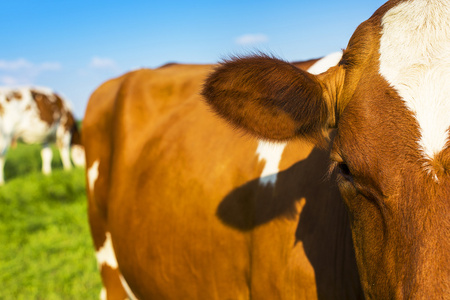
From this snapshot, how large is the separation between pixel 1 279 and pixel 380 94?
5613mm

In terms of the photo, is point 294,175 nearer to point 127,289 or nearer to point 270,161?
A: point 270,161

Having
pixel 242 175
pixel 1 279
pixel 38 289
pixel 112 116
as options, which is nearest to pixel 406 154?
pixel 242 175

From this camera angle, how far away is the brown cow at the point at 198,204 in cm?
181

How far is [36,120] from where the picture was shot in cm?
1366

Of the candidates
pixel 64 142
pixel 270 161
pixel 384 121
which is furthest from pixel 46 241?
pixel 64 142

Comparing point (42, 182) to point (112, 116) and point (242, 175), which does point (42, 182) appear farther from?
point (242, 175)

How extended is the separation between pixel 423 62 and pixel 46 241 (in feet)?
21.7

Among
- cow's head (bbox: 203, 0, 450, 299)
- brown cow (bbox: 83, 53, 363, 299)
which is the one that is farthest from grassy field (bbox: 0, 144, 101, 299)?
cow's head (bbox: 203, 0, 450, 299)

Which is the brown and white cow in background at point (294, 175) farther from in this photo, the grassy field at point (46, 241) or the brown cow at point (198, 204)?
the grassy field at point (46, 241)

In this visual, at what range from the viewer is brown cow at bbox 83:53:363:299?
5.95ft

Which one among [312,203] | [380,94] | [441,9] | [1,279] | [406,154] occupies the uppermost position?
[441,9]

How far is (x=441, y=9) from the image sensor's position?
138 centimetres

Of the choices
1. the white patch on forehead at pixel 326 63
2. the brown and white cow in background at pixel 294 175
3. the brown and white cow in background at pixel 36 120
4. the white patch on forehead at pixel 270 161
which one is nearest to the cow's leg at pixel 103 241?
the brown and white cow in background at pixel 294 175

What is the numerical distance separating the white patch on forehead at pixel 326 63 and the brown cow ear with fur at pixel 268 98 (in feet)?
2.15
